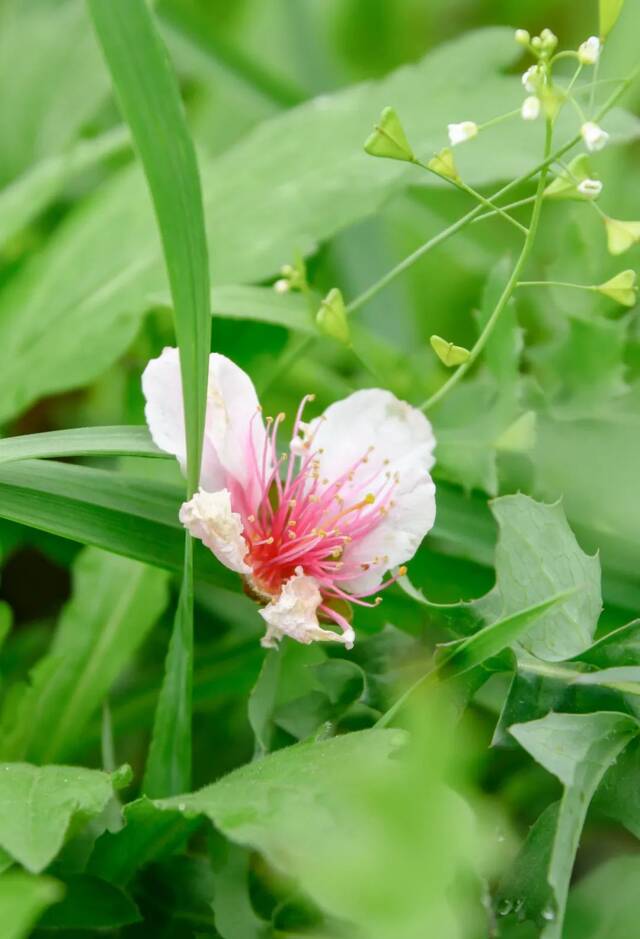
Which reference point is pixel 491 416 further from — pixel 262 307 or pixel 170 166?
pixel 170 166

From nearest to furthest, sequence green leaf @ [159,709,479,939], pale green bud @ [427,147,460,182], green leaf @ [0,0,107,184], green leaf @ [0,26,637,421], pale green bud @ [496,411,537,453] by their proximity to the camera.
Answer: green leaf @ [159,709,479,939] → pale green bud @ [427,147,460,182] → pale green bud @ [496,411,537,453] → green leaf @ [0,26,637,421] → green leaf @ [0,0,107,184]

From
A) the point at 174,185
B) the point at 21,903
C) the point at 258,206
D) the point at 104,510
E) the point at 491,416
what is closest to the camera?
the point at 21,903

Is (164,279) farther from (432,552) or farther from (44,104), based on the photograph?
(44,104)

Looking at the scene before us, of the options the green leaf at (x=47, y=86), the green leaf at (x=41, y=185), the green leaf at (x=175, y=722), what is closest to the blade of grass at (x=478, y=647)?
the green leaf at (x=175, y=722)

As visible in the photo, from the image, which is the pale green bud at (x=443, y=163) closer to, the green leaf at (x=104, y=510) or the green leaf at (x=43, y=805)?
the green leaf at (x=104, y=510)

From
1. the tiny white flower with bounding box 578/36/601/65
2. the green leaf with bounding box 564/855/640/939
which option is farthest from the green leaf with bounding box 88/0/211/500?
the green leaf with bounding box 564/855/640/939

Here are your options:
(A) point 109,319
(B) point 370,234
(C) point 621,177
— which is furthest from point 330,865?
Result: (C) point 621,177

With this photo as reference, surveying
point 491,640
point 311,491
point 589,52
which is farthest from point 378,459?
point 589,52

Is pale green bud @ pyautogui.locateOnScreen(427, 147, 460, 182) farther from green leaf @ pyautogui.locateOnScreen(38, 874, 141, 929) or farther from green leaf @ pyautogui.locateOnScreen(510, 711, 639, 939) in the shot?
green leaf @ pyautogui.locateOnScreen(38, 874, 141, 929)
